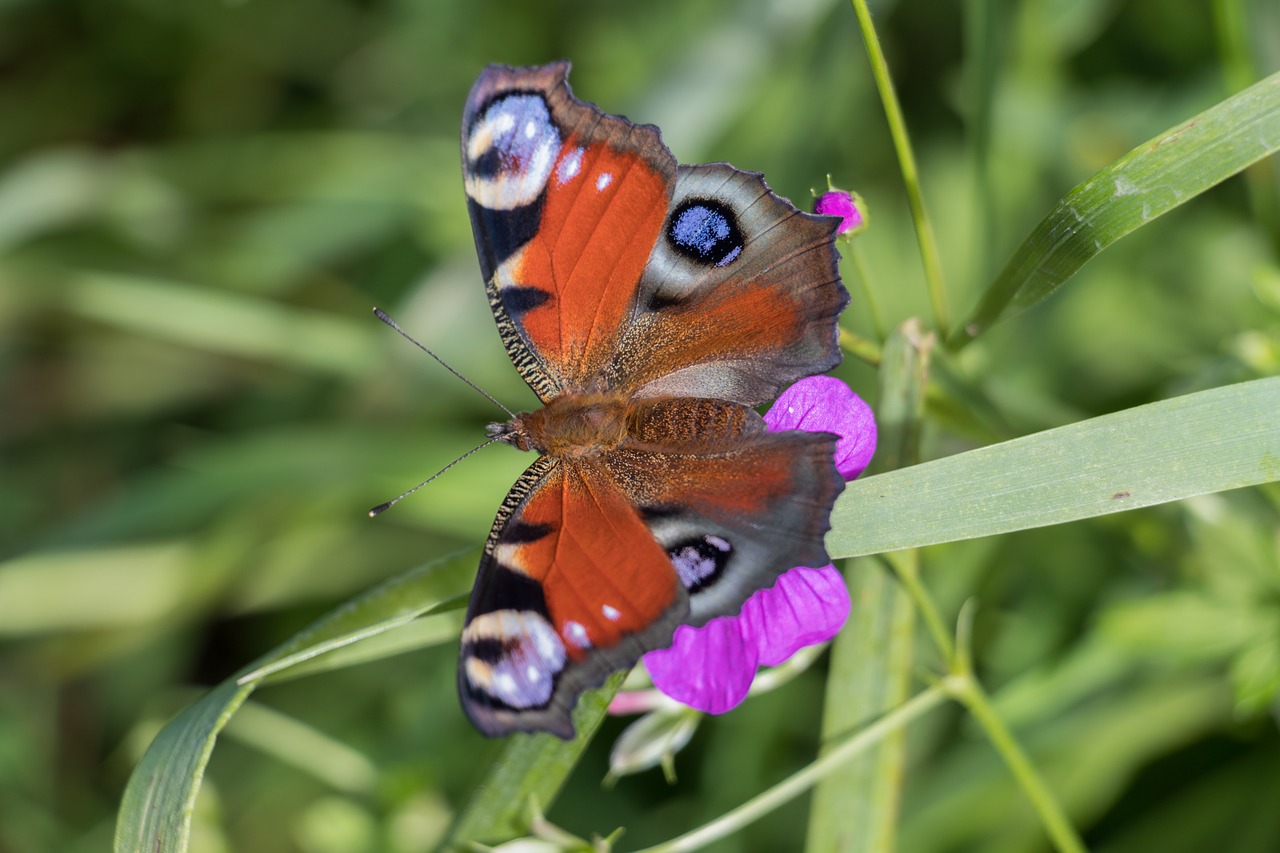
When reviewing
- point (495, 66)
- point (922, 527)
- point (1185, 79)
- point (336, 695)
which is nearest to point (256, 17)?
point (336, 695)

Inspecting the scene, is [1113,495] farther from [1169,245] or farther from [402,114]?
[402,114]

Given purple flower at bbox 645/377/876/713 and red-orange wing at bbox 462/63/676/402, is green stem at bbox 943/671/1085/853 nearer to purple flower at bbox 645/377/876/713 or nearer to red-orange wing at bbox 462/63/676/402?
purple flower at bbox 645/377/876/713

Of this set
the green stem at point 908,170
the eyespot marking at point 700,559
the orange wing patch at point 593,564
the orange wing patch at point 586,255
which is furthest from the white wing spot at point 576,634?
the green stem at point 908,170

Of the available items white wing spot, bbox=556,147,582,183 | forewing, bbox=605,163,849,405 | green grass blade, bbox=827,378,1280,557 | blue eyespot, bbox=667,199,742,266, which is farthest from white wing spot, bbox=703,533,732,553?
white wing spot, bbox=556,147,582,183

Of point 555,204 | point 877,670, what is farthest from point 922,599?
point 555,204

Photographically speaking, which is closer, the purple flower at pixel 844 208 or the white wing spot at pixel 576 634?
the white wing spot at pixel 576 634

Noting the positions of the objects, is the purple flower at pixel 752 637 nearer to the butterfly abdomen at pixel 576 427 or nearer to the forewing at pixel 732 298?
the forewing at pixel 732 298
